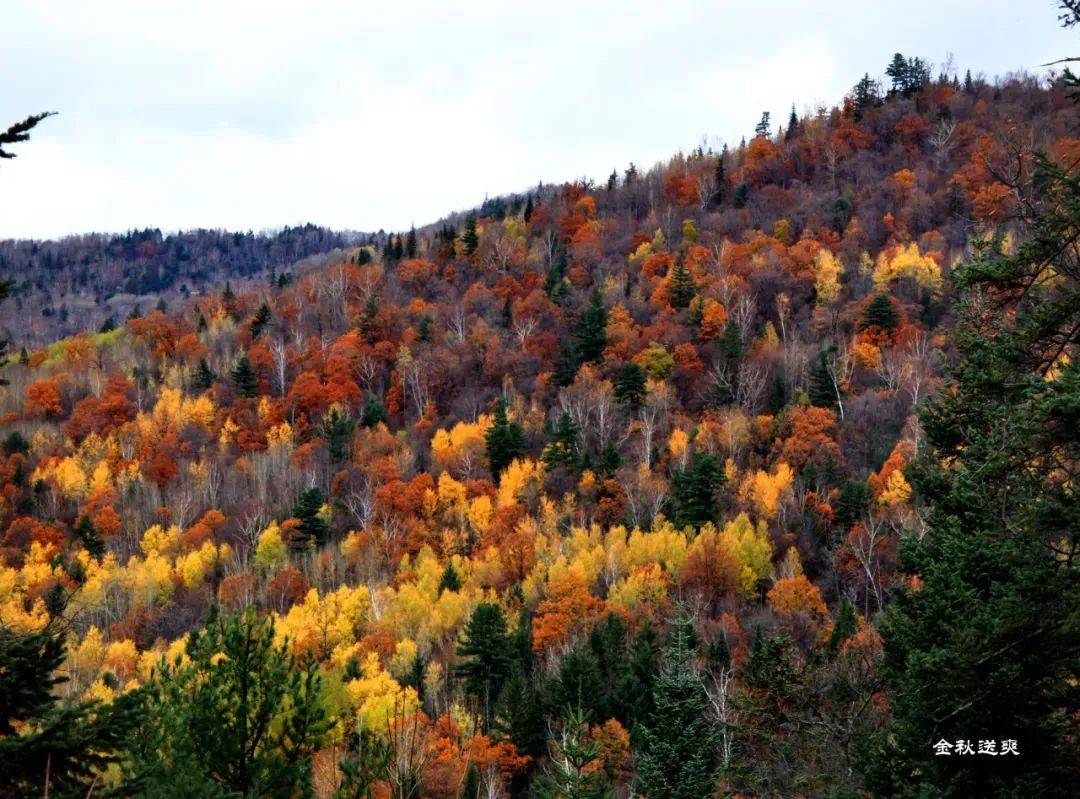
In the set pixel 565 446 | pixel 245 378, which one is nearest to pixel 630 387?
pixel 565 446

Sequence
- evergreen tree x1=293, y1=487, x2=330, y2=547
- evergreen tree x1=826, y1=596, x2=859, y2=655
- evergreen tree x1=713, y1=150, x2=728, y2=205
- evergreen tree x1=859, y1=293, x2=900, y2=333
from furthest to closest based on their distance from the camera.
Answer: evergreen tree x1=713, y1=150, x2=728, y2=205 → evergreen tree x1=859, y1=293, x2=900, y2=333 → evergreen tree x1=293, y1=487, x2=330, y2=547 → evergreen tree x1=826, y1=596, x2=859, y2=655

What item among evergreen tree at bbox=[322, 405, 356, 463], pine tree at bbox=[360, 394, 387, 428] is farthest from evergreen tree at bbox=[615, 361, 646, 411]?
evergreen tree at bbox=[322, 405, 356, 463]

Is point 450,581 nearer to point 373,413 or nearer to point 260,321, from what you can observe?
point 373,413

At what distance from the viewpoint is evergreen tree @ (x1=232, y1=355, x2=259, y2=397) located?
314 ft

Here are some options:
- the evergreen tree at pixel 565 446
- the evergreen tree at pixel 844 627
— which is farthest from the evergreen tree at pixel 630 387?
the evergreen tree at pixel 844 627

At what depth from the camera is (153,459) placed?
88500 mm

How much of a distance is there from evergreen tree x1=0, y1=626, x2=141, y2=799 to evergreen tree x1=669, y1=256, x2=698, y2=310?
88.8 m

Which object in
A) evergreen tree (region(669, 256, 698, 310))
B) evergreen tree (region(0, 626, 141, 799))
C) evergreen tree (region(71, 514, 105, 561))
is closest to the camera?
evergreen tree (region(0, 626, 141, 799))

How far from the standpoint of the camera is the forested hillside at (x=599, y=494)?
10.1m

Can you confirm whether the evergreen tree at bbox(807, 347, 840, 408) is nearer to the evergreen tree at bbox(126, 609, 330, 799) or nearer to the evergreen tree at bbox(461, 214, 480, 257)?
the evergreen tree at bbox(461, 214, 480, 257)

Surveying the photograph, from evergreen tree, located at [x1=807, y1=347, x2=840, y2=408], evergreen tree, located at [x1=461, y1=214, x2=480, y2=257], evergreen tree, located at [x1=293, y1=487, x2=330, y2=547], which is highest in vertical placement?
evergreen tree, located at [x1=461, y1=214, x2=480, y2=257]

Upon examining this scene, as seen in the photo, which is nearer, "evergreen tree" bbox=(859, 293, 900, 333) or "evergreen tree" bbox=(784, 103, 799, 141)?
"evergreen tree" bbox=(859, 293, 900, 333)

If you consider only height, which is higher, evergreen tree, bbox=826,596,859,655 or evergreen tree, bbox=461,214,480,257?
evergreen tree, bbox=461,214,480,257

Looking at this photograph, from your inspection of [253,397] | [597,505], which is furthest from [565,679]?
[253,397]
